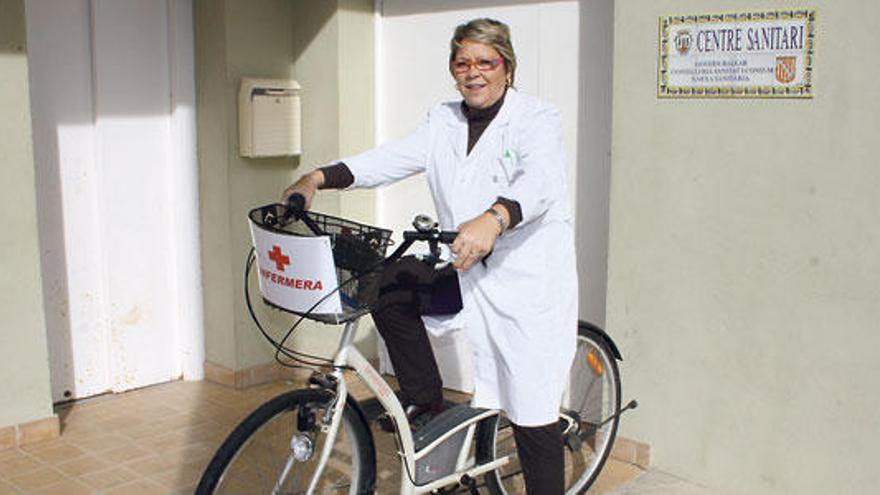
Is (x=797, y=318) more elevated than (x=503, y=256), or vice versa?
(x=503, y=256)

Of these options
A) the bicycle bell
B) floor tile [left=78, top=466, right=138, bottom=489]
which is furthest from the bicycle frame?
floor tile [left=78, top=466, right=138, bottom=489]

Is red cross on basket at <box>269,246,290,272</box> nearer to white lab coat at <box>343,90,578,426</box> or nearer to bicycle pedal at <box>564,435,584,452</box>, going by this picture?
white lab coat at <box>343,90,578,426</box>

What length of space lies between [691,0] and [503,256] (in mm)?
1520

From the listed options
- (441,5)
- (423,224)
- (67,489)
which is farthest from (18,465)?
(441,5)

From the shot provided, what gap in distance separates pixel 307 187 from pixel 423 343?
2.38 ft

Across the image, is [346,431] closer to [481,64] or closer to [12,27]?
[481,64]

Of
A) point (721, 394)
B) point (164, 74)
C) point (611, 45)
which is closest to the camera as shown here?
point (721, 394)

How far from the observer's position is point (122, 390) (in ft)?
19.1

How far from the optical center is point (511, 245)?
139 inches

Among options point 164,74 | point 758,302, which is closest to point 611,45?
point 758,302

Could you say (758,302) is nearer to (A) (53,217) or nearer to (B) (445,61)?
(B) (445,61)

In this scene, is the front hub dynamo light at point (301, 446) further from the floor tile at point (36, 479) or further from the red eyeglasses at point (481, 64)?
the floor tile at point (36, 479)

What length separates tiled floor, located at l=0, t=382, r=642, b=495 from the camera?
179 inches

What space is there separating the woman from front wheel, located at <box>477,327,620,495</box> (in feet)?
0.86
